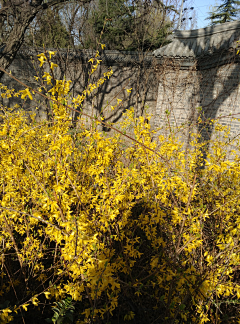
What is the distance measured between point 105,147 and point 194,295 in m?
1.36

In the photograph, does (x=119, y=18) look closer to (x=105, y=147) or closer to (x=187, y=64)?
(x=187, y=64)

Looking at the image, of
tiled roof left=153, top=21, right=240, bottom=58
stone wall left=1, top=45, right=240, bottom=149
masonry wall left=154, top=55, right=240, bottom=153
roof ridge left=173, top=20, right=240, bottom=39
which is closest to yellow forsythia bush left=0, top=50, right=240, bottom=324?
stone wall left=1, top=45, right=240, bottom=149

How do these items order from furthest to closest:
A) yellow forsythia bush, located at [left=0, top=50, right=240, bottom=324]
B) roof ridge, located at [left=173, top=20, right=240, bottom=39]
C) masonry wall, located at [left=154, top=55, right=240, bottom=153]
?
masonry wall, located at [left=154, top=55, right=240, bottom=153] < roof ridge, located at [left=173, top=20, right=240, bottom=39] < yellow forsythia bush, located at [left=0, top=50, right=240, bottom=324]

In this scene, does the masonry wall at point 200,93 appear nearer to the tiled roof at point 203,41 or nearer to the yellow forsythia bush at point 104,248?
the tiled roof at point 203,41

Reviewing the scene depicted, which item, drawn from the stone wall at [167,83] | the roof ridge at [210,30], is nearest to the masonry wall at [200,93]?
the stone wall at [167,83]

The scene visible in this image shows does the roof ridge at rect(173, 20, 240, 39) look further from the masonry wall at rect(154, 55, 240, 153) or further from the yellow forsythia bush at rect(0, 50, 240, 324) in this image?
the yellow forsythia bush at rect(0, 50, 240, 324)

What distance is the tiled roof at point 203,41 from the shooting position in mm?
4852

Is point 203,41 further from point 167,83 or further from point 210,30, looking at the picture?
point 167,83

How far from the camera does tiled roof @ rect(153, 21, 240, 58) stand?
4.85m

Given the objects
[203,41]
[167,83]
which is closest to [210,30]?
[203,41]

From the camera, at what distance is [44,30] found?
8758 millimetres

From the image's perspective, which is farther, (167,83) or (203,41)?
(167,83)

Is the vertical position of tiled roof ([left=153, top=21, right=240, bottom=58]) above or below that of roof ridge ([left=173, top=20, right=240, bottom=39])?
below

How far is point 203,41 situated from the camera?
5.46m
